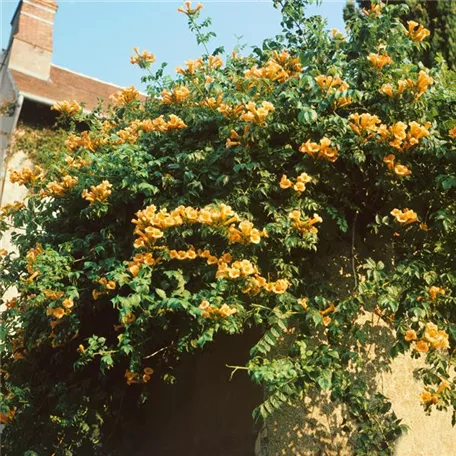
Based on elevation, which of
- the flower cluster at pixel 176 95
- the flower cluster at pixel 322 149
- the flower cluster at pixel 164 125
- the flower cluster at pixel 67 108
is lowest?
the flower cluster at pixel 322 149

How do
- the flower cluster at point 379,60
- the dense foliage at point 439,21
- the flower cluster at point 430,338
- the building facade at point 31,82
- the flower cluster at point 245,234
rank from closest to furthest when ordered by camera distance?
the flower cluster at point 430,338 → the flower cluster at point 245,234 → the flower cluster at point 379,60 → the dense foliage at point 439,21 → the building facade at point 31,82

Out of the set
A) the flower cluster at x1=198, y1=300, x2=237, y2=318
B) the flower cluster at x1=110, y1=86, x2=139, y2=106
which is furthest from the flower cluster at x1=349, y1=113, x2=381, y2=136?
the flower cluster at x1=110, y1=86, x2=139, y2=106

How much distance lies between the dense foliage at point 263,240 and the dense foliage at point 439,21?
3.09 metres

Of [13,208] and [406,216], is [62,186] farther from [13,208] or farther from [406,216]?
[406,216]

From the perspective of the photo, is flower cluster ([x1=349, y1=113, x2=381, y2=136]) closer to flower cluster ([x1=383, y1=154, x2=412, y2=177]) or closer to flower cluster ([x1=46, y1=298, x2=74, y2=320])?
flower cluster ([x1=383, y1=154, x2=412, y2=177])

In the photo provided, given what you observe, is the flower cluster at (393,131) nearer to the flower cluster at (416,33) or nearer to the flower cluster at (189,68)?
the flower cluster at (416,33)

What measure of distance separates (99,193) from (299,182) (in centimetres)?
122

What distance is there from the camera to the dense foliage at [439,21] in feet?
21.4

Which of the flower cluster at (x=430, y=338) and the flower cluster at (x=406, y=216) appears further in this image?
the flower cluster at (x=406, y=216)

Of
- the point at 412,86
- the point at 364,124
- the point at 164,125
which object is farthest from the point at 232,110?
the point at 412,86

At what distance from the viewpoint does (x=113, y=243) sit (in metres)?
3.53

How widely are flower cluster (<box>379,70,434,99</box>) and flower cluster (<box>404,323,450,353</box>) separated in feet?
4.00

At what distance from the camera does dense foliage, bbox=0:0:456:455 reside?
2805 mm

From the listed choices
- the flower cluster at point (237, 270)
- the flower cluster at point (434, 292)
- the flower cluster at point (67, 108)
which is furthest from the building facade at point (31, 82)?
the flower cluster at point (434, 292)
